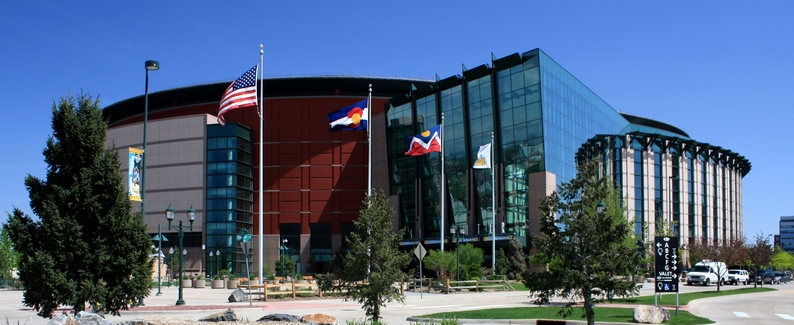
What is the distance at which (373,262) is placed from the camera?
823 inches

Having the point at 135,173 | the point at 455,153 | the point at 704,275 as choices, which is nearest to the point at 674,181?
the point at 455,153

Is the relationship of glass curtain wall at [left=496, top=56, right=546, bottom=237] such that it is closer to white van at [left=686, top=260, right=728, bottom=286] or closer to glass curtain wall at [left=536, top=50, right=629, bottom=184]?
glass curtain wall at [left=536, top=50, right=629, bottom=184]

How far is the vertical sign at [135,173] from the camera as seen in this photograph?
103 feet

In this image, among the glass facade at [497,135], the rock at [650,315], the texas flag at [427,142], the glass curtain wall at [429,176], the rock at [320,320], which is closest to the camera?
the rock at [320,320]

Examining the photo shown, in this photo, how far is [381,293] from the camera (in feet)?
68.1

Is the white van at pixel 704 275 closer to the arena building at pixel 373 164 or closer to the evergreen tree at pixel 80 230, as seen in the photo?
the arena building at pixel 373 164

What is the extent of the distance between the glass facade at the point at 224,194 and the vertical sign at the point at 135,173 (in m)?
58.7

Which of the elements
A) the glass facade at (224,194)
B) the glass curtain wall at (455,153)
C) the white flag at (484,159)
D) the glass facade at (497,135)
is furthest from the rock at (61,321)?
the glass facade at (224,194)

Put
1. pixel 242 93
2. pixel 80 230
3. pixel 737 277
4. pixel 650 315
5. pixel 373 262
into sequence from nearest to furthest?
pixel 80 230 → pixel 373 262 → pixel 650 315 → pixel 242 93 → pixel 737 277

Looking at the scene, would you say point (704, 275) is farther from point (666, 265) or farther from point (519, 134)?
point (666, 265)

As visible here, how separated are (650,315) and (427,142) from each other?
99.6 ft

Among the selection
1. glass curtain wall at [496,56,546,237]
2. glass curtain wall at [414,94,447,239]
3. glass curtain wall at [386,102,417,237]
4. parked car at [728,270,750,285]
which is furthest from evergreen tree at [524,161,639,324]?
glass curtain wall at [386,102,417,237]

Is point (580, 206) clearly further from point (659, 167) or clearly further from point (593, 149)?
point (659, 167)

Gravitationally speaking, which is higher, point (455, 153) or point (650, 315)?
point (455, 153)
